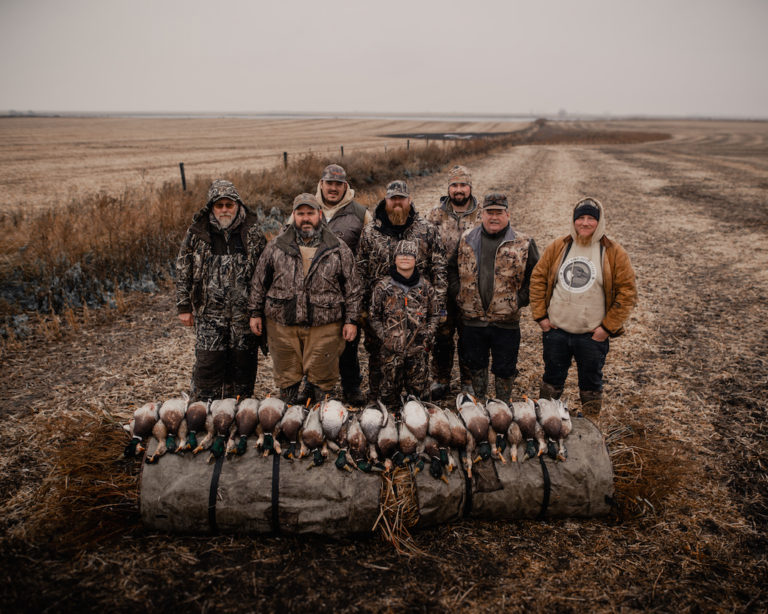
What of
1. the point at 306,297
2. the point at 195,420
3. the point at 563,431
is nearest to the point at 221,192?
the point at 306,297

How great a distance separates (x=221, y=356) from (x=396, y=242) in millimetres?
2023

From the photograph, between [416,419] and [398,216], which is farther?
[398,216]

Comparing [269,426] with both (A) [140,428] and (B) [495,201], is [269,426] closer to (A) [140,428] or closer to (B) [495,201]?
(A) [140,428]

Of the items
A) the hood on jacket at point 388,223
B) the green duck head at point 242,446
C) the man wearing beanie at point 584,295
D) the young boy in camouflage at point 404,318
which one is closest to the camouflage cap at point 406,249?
the young boy in camouflage at point 404,318

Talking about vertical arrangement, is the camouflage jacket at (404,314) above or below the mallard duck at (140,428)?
above

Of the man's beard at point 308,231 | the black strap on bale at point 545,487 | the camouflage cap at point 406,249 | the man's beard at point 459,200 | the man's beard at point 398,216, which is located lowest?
the black strap on bale at point 545,487

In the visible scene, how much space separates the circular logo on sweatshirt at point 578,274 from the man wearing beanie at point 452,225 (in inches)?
47.5

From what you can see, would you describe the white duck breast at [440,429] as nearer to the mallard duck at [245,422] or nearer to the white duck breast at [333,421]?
the white duck breast at [333,421]

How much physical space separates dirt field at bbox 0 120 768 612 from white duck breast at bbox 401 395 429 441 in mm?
768

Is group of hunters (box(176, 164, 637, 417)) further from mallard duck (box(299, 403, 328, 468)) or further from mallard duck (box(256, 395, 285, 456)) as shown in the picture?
mallard duck (box(299, 403, 328, 468))

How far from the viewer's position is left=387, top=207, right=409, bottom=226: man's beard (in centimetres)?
446

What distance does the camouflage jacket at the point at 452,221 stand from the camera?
514 cm

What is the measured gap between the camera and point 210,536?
3.42m

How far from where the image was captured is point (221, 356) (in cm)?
447
